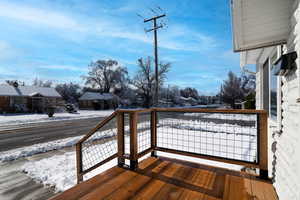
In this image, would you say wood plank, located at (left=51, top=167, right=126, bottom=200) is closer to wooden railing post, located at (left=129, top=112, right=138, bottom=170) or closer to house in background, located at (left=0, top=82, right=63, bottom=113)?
wooden railing post, located at (left=129, top=112, right=138, bottom=170)

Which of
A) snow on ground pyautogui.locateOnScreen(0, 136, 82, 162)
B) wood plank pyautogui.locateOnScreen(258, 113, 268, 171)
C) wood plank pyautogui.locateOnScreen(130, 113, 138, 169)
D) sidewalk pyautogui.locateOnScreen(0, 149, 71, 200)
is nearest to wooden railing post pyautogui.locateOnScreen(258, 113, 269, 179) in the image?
wood plank pyautogui.locateOnScreen(258, 113, 268, 171)

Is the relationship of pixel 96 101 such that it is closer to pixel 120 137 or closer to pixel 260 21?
pixel 120 137

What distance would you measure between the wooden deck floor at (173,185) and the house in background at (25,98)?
Result: 2387 centimetres

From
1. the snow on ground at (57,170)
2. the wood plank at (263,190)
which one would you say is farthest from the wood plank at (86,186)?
the wood plank at (263,190)

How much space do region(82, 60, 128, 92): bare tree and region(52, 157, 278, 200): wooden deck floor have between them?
110 ft

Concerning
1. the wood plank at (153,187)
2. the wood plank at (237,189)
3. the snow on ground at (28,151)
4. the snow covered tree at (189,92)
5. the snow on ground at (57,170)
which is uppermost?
the snow covered tree at (189,92)

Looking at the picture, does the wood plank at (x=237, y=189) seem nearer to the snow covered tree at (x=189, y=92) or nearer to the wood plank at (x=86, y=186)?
the wood plank at (x=86, y=186)

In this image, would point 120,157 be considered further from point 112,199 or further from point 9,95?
point 9,95

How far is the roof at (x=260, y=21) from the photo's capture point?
1.44 metres

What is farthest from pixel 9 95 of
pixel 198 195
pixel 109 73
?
pixel 198 195

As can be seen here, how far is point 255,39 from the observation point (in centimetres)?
187

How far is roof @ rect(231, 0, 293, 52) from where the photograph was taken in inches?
56.8

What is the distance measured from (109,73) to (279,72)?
35.8 meters

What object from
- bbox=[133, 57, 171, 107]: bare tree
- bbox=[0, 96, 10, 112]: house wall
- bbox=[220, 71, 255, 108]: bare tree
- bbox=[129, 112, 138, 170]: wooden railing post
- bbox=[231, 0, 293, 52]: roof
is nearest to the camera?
bbox=[231, 0, 293, 52]: roof
